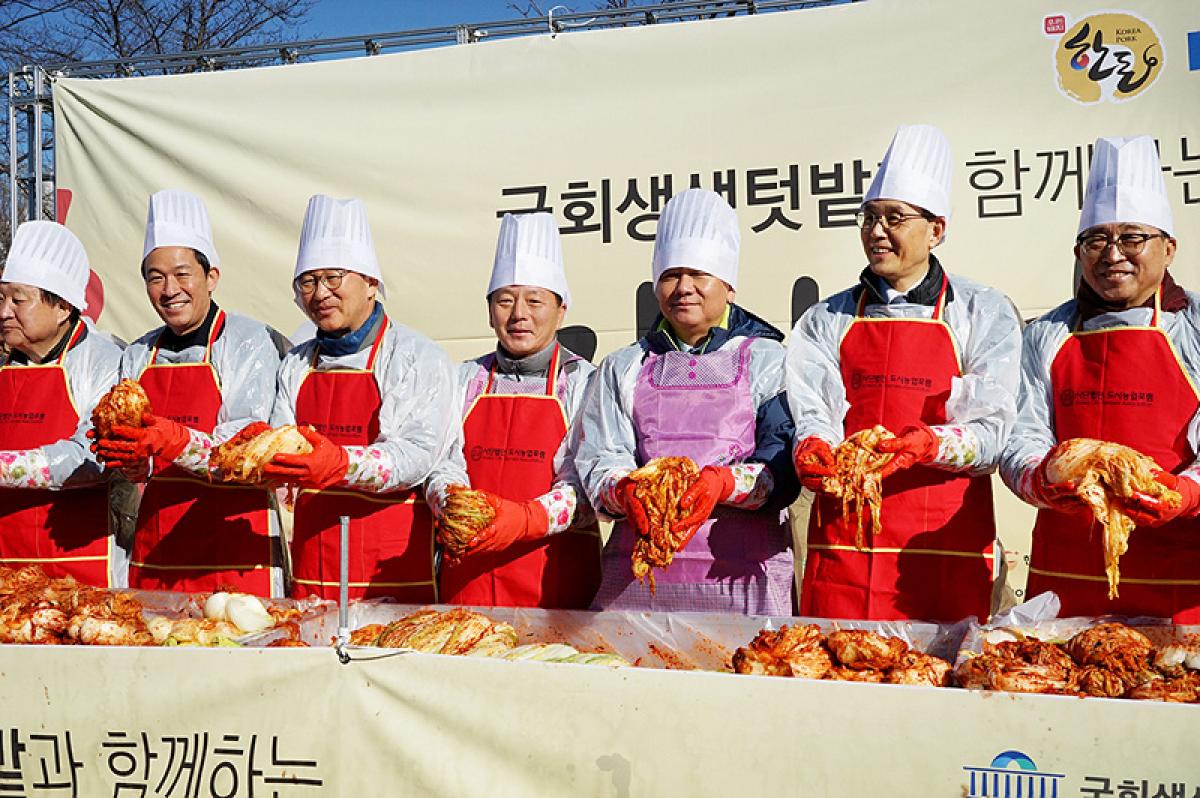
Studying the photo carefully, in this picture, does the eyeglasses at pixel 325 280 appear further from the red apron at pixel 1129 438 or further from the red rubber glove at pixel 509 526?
the red apron at pixel 1129 438

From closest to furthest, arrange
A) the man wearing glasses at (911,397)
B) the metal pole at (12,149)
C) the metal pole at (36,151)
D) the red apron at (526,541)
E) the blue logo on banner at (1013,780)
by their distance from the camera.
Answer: the blue logo on banner at (1013,780)
the man wearing glasses at (911,397)
the red apron at (526,541)
the metal pole at (12,149)
the metal pole at (36,151)

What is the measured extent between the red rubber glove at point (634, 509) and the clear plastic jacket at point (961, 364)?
53 cm

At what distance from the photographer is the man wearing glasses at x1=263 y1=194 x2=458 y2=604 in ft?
12.1

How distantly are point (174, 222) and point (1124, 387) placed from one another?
3.21 meters

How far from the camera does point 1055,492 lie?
2715 millimetres

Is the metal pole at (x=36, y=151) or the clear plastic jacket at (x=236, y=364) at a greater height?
the metal pole at (x=36, y=151)

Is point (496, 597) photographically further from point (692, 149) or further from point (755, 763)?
point (692, 149)

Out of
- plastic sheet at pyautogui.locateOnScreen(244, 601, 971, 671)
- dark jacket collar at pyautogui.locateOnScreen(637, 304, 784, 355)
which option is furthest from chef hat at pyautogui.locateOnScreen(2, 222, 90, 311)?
dark jacket collar at pyautogui.locateOnScreen(637, 304, 784, 355)

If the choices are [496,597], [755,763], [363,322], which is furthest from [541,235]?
[755,763]

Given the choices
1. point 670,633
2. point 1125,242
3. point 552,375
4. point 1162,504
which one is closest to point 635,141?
point 552,375

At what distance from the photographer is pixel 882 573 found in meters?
3.31

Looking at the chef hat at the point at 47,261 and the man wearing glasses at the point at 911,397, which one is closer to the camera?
the man wearing glasses at the point at 911,397

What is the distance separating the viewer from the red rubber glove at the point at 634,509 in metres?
2.91

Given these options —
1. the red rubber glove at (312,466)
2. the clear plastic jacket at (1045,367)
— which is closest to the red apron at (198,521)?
the red rubber glove at (312,466)
